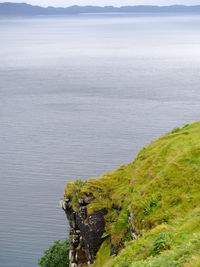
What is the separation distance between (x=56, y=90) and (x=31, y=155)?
181 ft

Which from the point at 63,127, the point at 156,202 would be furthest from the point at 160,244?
the point at 63,127

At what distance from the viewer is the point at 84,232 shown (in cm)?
2308

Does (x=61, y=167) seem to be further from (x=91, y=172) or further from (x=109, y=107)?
(x=109, y=107)

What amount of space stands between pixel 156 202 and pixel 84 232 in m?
6.21

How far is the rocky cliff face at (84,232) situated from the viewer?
22.7 meters

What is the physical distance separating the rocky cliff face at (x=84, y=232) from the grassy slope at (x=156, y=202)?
1.48 feet

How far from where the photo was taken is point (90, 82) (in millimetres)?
144625

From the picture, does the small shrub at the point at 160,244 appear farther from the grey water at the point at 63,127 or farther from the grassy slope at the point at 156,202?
the grey water at the point at 63,127

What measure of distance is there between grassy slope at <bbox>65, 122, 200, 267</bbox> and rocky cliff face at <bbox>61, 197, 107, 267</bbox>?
0.45m

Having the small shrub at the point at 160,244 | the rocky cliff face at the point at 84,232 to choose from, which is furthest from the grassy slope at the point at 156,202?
the rocky cliff face at the point at 84,232

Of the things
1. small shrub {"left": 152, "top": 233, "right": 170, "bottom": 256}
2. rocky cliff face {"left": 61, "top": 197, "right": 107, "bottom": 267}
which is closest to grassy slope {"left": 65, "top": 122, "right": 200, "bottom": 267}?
small shrub {"left": 152, "top": 233, "right": 170, "bottom": 256}

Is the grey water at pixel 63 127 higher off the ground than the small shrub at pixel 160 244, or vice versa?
the grey water at pixel 63 127

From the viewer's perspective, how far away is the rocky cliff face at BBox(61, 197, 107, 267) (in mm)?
22703

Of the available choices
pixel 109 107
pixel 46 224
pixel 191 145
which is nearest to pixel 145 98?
pixel 109 107
